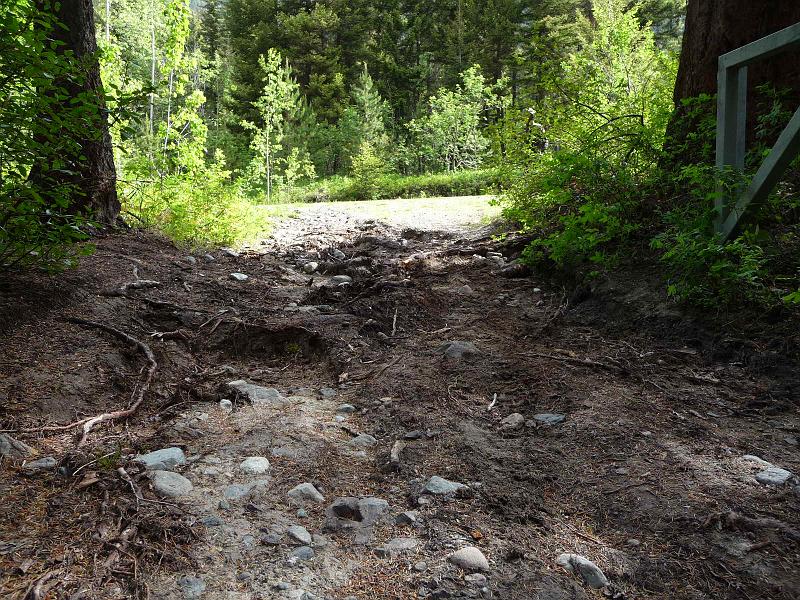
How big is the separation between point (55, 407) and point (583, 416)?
275 cm

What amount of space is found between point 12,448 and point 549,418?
2.55m

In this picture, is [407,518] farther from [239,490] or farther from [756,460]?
[756,460]

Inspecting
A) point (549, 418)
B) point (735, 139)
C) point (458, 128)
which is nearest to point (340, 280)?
point (549, 418)

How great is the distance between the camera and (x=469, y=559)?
1736 mm

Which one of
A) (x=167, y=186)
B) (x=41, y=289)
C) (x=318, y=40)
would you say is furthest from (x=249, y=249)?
(x=318, y=40)

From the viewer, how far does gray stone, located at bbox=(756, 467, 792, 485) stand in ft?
6.75

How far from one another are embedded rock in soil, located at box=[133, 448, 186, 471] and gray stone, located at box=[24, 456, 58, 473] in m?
0.31

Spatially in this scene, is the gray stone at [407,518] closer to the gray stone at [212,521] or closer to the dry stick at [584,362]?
the gray stone at [212,521]

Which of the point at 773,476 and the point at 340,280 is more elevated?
the point at 340,280

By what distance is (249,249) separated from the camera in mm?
7863

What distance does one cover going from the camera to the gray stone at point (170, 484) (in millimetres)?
2010

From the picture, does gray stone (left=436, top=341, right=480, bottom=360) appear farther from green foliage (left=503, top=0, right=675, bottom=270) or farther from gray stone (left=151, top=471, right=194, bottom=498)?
gray stone (left=151, top=471, right=194, bottom=498)

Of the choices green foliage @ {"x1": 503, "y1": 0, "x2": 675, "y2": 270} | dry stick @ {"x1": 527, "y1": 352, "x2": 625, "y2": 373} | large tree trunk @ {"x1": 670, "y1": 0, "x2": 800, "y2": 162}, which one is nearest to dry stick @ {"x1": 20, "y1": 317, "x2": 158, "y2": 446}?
dry stick @ {"x1": 527, "y1": 352, "x2": 625, "y2": 373}

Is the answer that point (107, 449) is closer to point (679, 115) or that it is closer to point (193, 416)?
point (193, 416)
